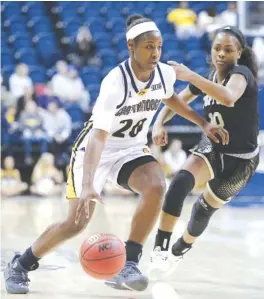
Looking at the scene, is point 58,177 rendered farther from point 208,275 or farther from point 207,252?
point 208,275

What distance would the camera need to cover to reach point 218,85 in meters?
5.60

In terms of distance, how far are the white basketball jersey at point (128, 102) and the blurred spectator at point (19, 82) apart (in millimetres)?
7894

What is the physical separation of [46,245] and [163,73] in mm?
1477

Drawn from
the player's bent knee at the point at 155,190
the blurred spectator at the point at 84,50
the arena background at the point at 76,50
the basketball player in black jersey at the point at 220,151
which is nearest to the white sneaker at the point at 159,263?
the basketball player in black jersey at the point at 220,151

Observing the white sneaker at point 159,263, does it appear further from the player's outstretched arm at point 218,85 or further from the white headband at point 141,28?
the white headband at point 141,28

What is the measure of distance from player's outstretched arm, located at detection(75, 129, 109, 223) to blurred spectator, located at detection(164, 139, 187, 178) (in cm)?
808

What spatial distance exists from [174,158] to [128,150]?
7744 millimetres

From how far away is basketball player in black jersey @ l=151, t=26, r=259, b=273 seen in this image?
5.91m

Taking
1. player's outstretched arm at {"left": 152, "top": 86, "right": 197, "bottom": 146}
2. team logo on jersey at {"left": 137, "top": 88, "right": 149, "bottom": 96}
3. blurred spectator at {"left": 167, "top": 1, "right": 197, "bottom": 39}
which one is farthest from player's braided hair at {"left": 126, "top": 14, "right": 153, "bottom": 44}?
blurred spectator at {"left": 167, "top": 1, "right": 197, "bottom": 39}

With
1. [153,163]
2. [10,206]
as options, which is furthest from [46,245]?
[10,206]

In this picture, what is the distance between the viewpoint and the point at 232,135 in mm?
6234

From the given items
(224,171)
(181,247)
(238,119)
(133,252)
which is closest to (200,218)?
(181,247)

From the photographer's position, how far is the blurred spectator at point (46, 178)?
517 inches

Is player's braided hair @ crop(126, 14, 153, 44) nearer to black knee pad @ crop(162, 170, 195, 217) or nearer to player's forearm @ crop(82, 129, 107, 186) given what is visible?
player's forearm @ crop(82, 129, 107, 186)
